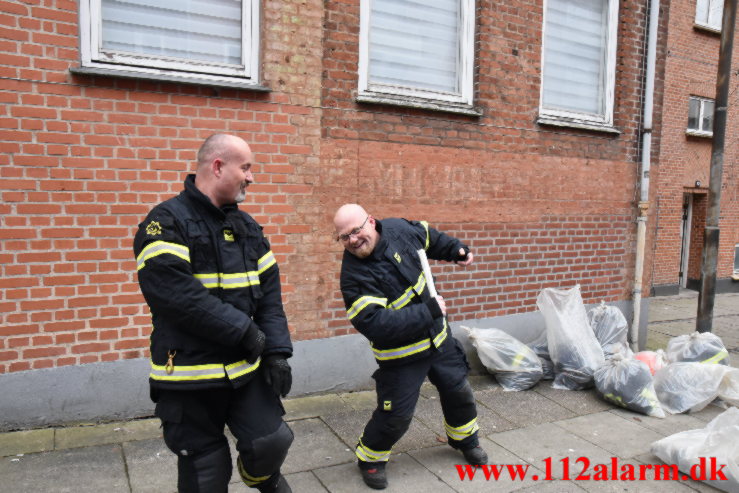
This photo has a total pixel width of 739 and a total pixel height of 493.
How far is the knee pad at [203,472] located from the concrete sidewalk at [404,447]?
2.84 ft

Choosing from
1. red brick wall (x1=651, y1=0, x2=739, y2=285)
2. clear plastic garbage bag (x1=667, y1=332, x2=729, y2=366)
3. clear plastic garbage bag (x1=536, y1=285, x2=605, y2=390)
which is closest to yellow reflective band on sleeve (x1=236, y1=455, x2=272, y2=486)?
clear plastic garbage bag (x1=536, y1=285, x2=605, y2=390)

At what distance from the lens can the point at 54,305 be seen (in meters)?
3.85

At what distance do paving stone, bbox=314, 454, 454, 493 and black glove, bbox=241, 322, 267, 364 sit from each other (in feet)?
4.24

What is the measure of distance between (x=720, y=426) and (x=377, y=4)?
4.23 m

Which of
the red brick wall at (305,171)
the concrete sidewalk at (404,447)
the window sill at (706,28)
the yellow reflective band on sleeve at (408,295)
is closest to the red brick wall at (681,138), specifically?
the window sill at (706,28)

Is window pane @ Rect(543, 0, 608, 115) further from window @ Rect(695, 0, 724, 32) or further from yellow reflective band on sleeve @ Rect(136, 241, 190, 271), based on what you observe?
window @ Rect(695, 0, 724, 32)

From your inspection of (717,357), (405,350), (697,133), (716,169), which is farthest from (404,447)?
(697,133)

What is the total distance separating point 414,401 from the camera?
132 inches

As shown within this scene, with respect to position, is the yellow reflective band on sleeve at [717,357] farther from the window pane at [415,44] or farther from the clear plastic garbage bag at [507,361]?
the window pane at [415,44]

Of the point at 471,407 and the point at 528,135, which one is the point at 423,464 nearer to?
the point at 471,407

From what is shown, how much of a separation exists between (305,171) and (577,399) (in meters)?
3.05

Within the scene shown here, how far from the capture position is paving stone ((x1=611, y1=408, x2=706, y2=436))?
14.2 feet

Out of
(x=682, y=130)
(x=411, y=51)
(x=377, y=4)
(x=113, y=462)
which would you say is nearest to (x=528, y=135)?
(x=411, y=51)

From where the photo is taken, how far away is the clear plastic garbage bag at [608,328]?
5.59 metres
